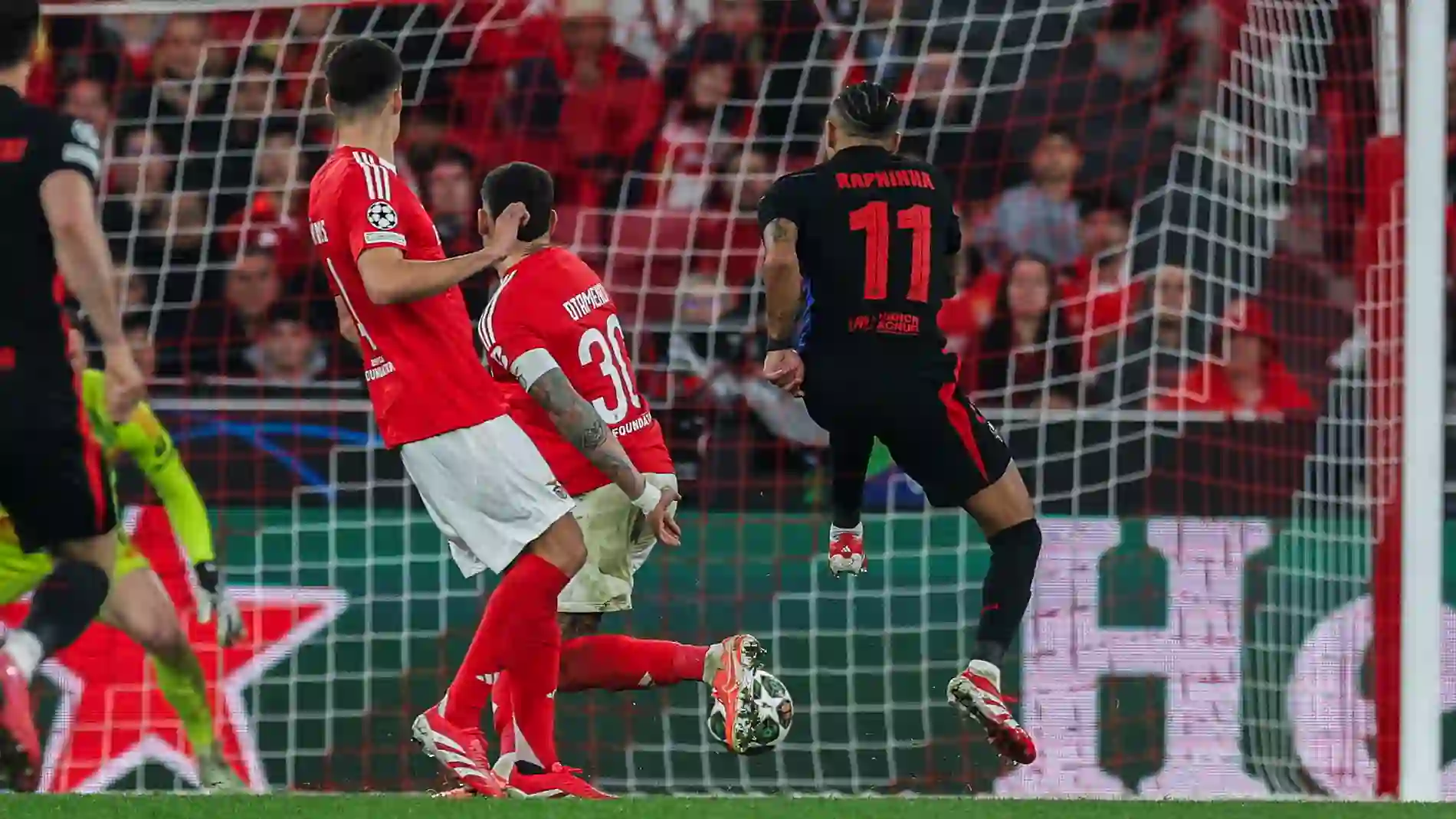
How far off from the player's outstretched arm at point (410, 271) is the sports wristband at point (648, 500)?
0.84m

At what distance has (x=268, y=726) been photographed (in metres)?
7.65

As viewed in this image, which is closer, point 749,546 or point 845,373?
point 845,373

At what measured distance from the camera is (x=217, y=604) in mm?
7250

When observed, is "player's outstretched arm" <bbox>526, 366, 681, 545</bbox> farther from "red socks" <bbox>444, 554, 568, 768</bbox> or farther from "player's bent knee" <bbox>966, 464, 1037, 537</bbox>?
"player's bent knee" <bbox>966, 464, 1037, 537</bbox>

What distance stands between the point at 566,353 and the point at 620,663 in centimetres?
94

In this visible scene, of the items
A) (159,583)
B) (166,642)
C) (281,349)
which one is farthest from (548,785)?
(281,349)

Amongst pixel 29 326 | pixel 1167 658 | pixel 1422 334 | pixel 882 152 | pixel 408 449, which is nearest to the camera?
pixel 29 326

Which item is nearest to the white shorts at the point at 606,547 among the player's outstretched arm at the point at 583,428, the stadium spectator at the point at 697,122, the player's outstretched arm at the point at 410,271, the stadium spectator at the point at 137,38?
the player's outstretched arm at the point at 583,428

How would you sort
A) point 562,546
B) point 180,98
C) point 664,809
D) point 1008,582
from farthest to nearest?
point 180,98 < point 1008,582 < point 562,546 < point 664,809

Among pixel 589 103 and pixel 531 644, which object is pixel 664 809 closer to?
pixel 531 644

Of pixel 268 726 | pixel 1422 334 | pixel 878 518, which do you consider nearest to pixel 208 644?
pixel 268 726

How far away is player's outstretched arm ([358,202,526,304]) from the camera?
17.2 feet

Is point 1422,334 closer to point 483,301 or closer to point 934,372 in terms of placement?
point 934,372

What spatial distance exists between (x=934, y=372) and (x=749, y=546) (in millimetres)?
1961
